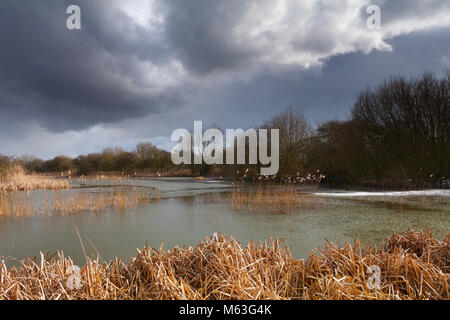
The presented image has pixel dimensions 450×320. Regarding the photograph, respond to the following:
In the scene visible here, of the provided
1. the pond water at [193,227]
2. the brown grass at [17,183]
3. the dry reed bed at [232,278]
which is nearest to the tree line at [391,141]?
the pond water at [193,227]

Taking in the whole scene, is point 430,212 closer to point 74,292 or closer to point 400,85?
point 74,292

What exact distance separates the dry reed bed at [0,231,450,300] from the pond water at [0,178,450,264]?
3.96 ft

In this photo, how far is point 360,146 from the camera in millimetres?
12594

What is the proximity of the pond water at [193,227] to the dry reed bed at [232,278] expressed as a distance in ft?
3.96

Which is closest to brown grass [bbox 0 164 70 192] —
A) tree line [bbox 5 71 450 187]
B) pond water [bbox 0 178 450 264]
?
pond water [bbox 0 178 450 264]

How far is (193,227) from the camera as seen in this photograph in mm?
4418

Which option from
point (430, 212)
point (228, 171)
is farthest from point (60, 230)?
point (228, 171)

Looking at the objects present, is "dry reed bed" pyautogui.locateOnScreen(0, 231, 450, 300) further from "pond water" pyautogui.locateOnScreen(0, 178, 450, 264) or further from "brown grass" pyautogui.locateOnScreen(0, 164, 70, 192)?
"brown grass" pyautogui.locateOnScreen(0, 164, 70, 192)

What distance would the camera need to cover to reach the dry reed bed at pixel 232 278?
142 cm

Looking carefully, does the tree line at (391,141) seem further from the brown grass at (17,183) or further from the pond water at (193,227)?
the brown grass at (17,183)

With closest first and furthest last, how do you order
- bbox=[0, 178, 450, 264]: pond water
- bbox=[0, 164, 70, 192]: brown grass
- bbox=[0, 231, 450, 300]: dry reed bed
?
bbox=[0, 231, 450, 300]: dry reed bed < bbox=[0, 178, 450, 264]: pond water < bbox=[0, 164, 70, 192]: brown grass

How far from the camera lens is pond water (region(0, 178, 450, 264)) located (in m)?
3.43

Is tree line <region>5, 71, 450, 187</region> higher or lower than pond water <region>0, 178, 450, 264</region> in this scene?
higher

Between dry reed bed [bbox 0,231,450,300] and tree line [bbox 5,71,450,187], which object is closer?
dry reed bed [bbox 0,231,450,300]
